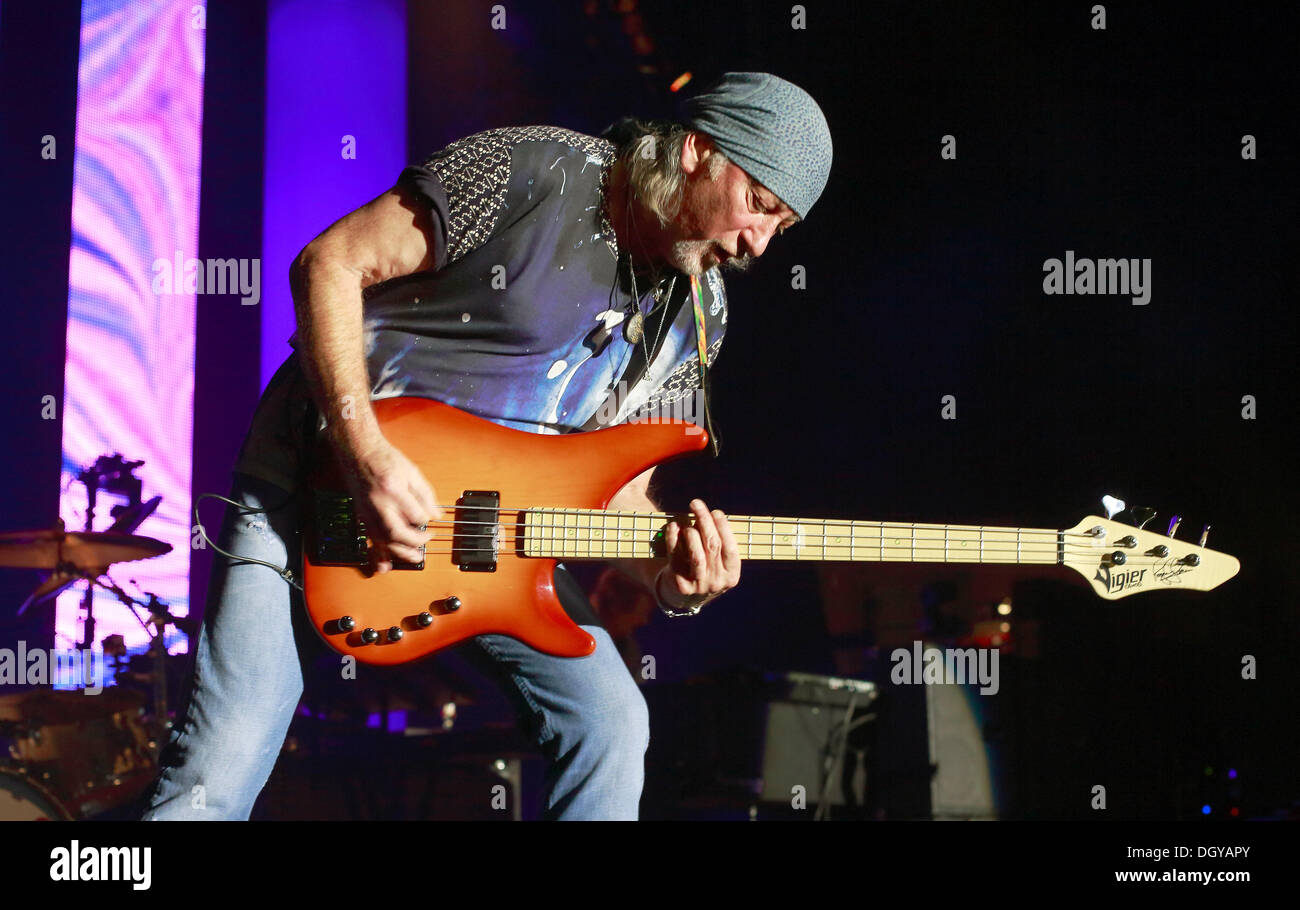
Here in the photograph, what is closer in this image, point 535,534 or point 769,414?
point 535,534

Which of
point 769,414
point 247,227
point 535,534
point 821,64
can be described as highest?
point 821,64

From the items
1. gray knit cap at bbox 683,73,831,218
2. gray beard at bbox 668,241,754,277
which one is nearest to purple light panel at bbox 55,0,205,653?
gray beard at bbox 668,241,754,277

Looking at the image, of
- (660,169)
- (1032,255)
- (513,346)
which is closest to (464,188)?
(513,346)

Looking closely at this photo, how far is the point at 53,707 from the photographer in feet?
10.9

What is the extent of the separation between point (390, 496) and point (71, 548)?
6.97ft

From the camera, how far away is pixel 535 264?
2.25 metres

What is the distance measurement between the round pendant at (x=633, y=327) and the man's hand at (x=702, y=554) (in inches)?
17.6

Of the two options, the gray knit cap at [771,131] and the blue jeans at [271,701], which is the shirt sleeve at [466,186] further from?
the blue jeans at [271,701]

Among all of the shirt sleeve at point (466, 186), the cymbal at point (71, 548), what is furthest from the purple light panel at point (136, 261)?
the shirt sleeve at point (466, 186)

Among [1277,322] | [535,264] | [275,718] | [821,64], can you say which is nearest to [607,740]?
[275,718]

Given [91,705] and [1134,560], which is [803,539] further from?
[91,705]
